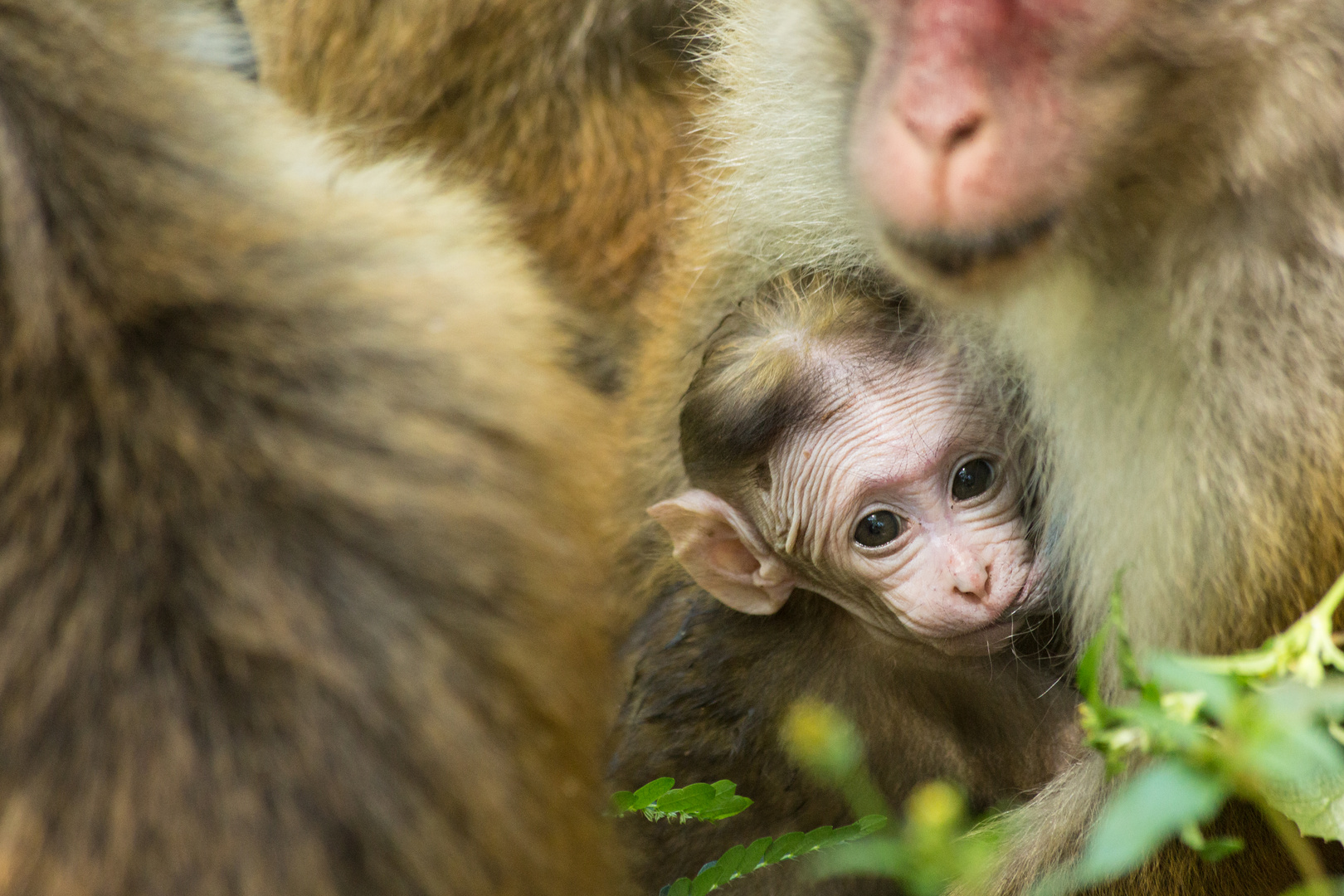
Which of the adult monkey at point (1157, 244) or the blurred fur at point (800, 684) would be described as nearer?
the adult monkey at point (1157, 244)

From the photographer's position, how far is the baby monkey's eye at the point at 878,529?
2.51 meters

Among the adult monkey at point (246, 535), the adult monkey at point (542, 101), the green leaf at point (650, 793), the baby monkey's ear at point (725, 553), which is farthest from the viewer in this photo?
the adult monkey at point (542, 101)

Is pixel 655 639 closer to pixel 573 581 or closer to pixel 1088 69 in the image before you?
pixel 573 581

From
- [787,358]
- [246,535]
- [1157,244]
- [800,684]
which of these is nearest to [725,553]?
[800,684]

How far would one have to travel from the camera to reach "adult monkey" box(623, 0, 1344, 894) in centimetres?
165

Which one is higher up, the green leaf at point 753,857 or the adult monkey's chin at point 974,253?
the adult monkey's chin at point 974,253

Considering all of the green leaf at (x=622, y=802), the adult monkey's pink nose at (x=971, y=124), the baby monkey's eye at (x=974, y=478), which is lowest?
the green leaf at (x=622, y=802)

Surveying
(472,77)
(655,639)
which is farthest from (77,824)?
(472,77)

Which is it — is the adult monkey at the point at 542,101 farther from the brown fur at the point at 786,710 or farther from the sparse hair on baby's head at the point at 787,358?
the brown fur at the point at 786,710

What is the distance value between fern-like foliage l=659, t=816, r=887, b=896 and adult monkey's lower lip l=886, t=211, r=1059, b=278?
913 mm

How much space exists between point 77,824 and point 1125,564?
1.18 meters

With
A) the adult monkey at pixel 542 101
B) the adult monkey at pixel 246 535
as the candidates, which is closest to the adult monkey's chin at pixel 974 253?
the adult monkey at pixel 246 535

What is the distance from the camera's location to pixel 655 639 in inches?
113

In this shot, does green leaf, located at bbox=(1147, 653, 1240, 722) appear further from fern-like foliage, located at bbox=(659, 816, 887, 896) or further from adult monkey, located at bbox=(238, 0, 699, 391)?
adult monkey, located at bbox=(238, 0, 699, 391)
